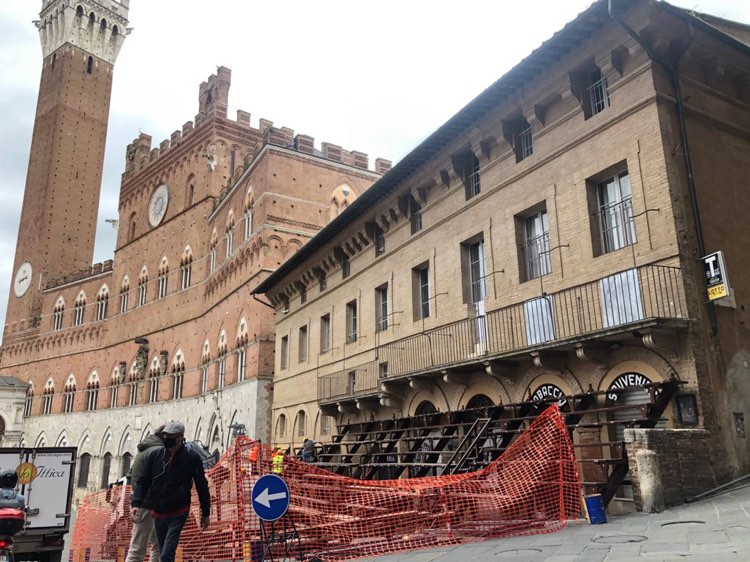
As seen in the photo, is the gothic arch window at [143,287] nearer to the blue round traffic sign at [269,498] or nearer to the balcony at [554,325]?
the balcony at [554,325]

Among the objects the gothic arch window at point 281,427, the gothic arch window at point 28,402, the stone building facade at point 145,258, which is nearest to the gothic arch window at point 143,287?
the stone building facade at point 145,258

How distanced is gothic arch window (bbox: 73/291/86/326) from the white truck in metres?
49.5

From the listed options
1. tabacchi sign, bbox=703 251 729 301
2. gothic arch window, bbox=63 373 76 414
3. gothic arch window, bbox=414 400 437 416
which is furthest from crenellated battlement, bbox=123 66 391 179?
tabacchi sign, bbox=703 251 729 301

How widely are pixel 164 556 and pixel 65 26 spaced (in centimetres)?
7583

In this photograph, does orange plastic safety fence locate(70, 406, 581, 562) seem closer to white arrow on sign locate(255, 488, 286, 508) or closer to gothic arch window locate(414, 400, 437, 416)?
white arrow on sign locate(255, 488, 286, 508)

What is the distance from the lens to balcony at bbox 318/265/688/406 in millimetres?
10656

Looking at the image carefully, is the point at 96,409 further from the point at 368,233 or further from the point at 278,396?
the point at 368,233

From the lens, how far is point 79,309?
5816 centimetres

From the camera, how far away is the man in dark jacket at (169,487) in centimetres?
611

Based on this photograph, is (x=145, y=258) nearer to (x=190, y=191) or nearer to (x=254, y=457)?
(x=190, y=191)

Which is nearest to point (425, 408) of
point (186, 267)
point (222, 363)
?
point (222, 363)

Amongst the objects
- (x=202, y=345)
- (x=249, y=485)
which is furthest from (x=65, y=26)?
(x=249, y=485)

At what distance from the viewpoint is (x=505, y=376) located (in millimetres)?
13953

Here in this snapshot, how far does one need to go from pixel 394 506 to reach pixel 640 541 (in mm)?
3519
